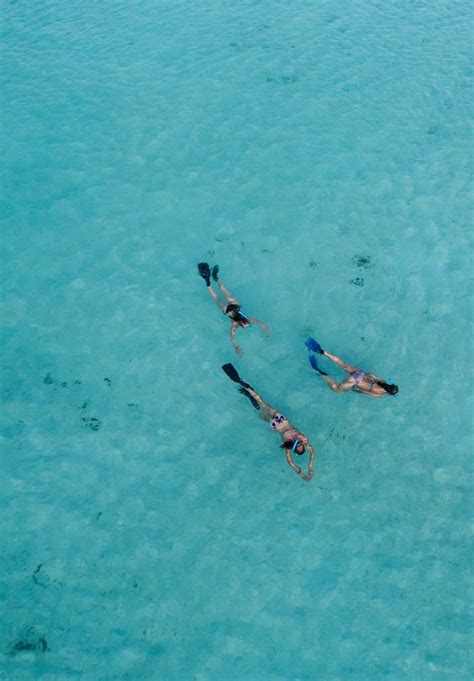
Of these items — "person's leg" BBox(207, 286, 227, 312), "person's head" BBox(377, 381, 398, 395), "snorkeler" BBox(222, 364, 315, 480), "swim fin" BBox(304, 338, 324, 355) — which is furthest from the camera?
"person's leg" BBox(207, 286, 227, 312)

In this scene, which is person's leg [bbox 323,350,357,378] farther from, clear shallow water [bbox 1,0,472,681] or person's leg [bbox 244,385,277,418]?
person's leg [bbox 244,385,277,418]

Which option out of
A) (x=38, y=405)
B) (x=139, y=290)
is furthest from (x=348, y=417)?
(x=38, y=405)

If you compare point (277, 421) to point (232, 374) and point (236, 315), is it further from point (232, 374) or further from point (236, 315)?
point (236, 315)

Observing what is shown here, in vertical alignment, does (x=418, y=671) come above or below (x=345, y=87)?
below

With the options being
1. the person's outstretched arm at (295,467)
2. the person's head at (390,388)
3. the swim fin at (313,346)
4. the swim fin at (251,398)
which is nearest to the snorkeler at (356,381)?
the person's head at (390,388)

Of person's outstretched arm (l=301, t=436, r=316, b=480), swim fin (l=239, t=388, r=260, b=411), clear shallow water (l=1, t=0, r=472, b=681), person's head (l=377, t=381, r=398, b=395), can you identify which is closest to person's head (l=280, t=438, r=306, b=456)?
person's outstretched arm (l=301, t=436, r=316, b=480)

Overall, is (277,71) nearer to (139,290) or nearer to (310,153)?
(310,153)
